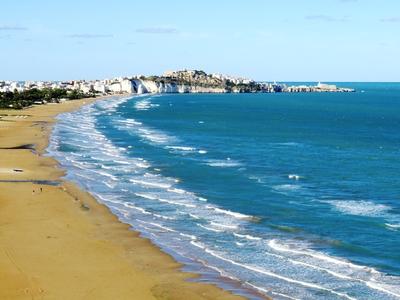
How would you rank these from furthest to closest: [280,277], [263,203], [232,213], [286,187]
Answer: [286,187] < [263,203] < [232,213] < [280,277]

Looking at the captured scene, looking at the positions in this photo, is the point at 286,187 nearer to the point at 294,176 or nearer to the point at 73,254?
the point at 294,176

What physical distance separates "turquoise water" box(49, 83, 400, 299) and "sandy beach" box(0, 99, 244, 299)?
1.24m

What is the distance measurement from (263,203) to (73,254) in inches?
564

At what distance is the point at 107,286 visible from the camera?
23.4 metres

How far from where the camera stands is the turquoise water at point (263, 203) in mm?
25312

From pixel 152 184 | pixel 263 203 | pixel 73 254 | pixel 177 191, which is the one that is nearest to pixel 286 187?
pixel 263 203

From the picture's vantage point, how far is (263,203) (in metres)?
38.2

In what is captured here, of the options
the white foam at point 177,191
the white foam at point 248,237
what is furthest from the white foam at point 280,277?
the white foam at point 177,191

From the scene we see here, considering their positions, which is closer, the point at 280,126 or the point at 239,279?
the point at 239,279

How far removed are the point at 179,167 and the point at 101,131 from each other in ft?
137

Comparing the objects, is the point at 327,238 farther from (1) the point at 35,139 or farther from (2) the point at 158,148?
(1) the point at 35,139

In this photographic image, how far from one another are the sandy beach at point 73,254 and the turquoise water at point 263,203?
1.24 metres

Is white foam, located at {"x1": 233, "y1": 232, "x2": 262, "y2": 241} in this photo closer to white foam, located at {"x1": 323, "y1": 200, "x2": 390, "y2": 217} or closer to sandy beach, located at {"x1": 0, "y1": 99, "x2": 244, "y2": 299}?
sandy beach, located at {"x1": 0, "y1": 99, "x2": 244, "y2": 299}

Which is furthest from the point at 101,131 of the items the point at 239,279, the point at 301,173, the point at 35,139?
the point at 239,279
